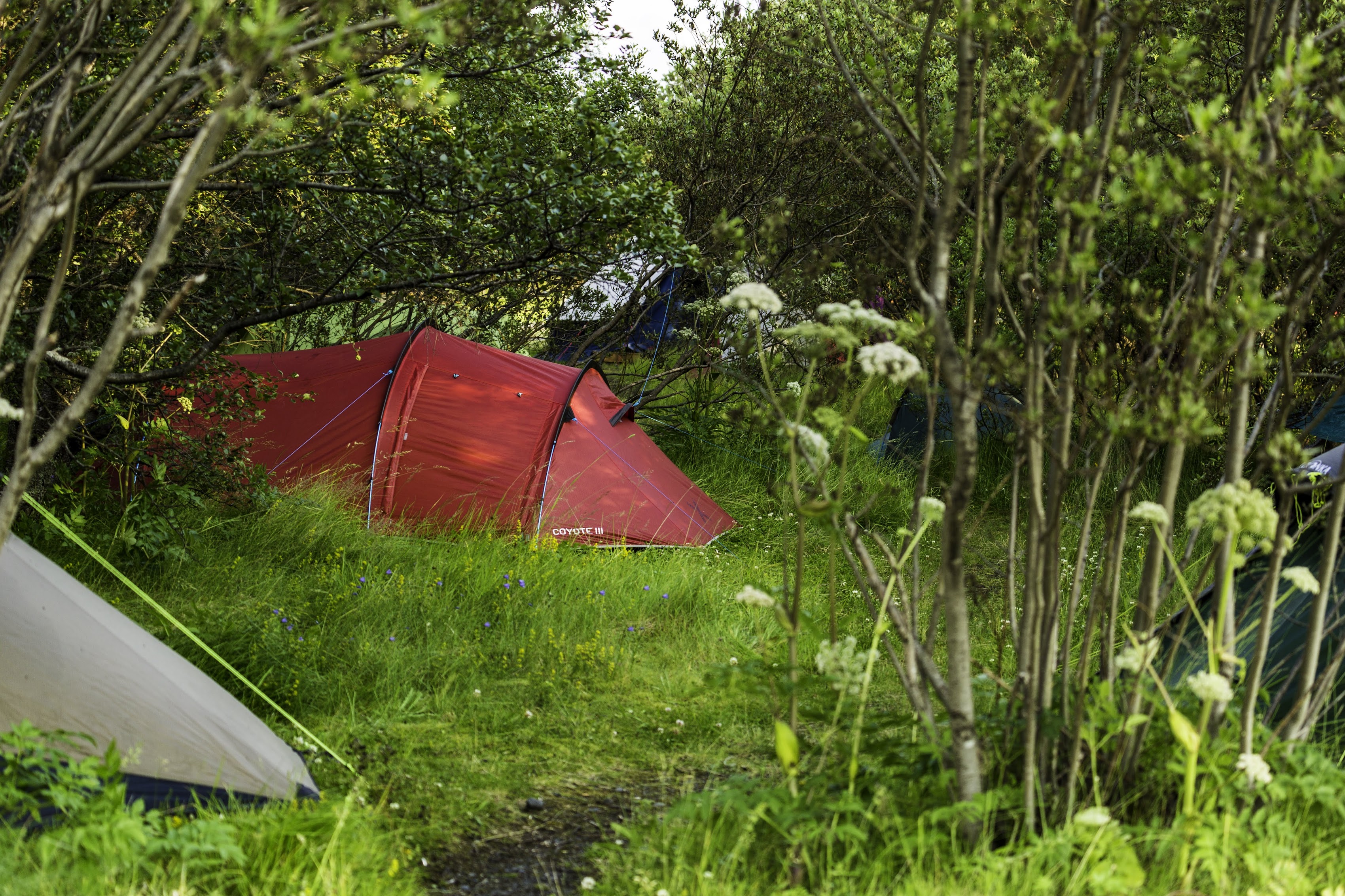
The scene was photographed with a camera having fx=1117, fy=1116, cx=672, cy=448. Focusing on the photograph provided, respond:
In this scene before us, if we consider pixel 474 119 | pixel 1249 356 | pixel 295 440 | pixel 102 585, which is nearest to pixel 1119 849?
pixel 1249 356

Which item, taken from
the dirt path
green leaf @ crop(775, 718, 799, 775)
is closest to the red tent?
the dirt path

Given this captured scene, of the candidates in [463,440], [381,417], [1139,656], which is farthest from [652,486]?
[1139,656]

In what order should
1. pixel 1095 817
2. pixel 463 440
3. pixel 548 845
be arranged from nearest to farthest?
pixel 1095 817
pixel 548 845
pixel 463 440

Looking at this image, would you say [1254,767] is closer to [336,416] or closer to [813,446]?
[813,446]

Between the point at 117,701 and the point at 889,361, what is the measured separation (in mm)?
2171

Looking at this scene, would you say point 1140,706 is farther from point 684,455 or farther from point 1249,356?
point 684,455

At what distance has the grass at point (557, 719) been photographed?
2.49 metres

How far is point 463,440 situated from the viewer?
652 cm

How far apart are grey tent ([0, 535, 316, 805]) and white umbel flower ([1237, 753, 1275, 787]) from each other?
235cm

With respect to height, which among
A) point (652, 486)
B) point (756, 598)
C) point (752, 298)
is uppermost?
point (752, 298)

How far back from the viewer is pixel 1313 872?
253 centimetres

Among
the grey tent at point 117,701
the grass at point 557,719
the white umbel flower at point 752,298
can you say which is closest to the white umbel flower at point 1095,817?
the grass at point 557,719

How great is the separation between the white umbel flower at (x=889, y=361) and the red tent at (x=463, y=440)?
3921mm

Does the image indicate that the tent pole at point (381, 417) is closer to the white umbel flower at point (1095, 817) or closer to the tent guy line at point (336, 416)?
the tent guy line at point (336, 416)
